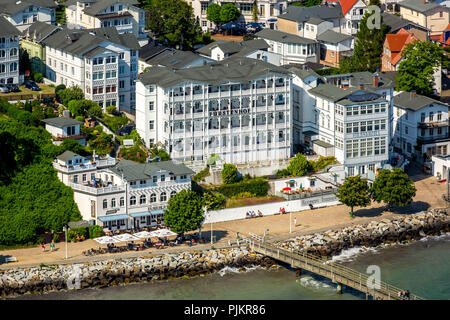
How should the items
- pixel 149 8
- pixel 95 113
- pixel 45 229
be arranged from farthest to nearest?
pixel 149 8
pixel 95 113
pixel 45 229

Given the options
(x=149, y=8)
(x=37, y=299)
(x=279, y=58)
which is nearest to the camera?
(x=37, y=299)

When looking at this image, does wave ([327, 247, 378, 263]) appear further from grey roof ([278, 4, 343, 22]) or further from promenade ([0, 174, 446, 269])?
grey roof ([278, 4, 343, 22])

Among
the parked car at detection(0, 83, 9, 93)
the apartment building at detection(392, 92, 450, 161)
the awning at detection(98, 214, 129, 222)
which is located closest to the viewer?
the awning at detection(98, 214, 129, 222)

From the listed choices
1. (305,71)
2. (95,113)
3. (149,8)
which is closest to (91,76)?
(95,113)

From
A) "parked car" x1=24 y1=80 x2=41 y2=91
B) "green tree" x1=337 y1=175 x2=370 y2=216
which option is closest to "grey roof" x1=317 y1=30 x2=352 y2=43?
"parked car" x1=24 y1=80 x2=41 y2=91

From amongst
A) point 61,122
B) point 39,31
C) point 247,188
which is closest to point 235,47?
point 39,31

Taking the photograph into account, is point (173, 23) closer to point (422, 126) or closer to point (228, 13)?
point (228, 13)

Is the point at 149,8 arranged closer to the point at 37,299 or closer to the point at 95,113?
the point at 95,113
